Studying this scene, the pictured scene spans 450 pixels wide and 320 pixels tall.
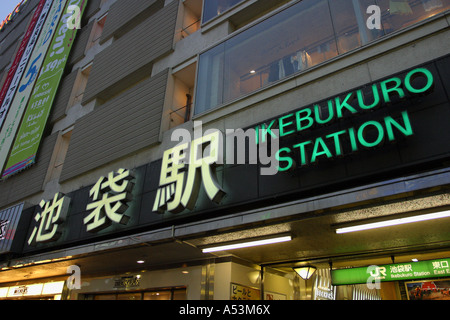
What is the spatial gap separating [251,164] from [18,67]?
78.3ft

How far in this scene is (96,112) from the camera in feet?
52.0

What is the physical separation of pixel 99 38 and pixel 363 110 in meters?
18.2

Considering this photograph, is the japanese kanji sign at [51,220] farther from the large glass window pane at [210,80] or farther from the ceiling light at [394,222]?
the ceiling light at [394,222]

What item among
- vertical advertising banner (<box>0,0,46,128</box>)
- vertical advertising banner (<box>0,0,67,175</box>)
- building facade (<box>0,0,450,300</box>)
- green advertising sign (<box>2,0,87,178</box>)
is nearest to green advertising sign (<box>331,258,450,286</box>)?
building facade (<box>0,0,450,300</box>)

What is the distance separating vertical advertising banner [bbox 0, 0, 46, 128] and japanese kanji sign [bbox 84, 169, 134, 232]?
14.6m

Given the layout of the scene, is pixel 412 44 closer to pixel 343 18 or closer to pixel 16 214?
pixel 343 18

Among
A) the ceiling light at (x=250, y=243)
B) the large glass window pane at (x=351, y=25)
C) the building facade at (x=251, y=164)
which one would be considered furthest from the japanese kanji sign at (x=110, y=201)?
the large glass window pane at (x=351, y=25)

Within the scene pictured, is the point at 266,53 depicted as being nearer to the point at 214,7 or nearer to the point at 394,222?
the point at 214,7

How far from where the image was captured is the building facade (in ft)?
22.7

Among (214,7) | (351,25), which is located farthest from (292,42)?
(214,7)

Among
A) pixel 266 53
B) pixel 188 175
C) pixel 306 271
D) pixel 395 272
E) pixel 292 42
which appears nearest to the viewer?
pixel 395 272

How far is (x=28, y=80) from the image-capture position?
2252 centimetres

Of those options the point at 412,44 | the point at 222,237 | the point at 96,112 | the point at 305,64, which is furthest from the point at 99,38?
the point at 412,44

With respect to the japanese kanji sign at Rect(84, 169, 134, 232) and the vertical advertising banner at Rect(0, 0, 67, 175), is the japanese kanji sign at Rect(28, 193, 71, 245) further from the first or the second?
the vertical advertising banner at Rect(0, 0, 67, 175)
